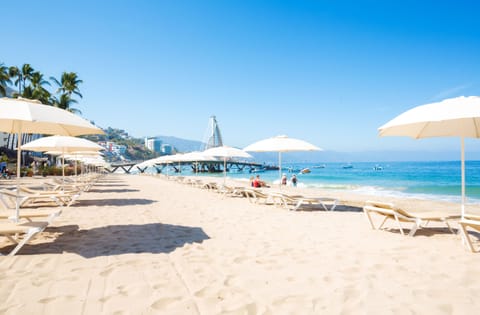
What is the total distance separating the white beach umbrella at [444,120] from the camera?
3736 millimetres

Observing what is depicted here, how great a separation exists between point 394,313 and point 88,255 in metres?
3.12

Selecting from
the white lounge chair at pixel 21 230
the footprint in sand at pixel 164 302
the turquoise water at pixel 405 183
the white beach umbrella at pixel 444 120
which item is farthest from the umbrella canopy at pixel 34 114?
the turquoise water at pixel 405 183

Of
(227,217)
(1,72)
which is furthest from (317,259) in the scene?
(1,72)

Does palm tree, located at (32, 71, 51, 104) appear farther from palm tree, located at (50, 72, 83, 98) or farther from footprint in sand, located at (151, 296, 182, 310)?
footprint in sand, located at (151, 296, 182, 310)

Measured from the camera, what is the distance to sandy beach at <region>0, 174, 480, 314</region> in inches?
90.7

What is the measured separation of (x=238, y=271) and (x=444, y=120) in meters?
3.32

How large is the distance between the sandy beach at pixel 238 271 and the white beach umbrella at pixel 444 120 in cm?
162

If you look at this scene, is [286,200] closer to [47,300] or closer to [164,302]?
[164,302]

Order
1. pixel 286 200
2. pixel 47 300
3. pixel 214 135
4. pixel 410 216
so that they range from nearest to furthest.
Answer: pixel 47 300
pixel 410 216
pixel 286 200
pixel 214 135

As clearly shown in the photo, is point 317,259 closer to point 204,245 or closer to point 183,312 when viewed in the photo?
point 204,245

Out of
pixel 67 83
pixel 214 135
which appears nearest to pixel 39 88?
pixel 67 83

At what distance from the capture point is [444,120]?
4035mm

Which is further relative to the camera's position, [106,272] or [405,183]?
[405,183]

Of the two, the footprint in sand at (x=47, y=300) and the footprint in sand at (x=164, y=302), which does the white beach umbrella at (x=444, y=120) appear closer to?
the footprint in sand at (x=164, y=302)
